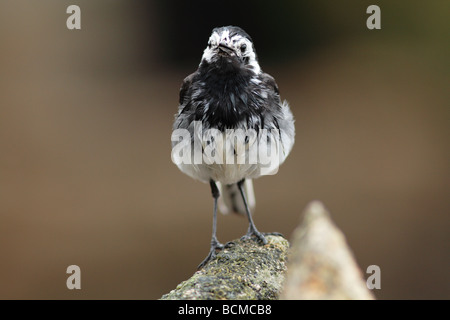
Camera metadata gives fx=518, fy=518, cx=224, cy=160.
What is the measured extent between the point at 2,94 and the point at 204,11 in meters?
3.65

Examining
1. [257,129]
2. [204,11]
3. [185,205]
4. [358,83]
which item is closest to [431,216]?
[358,83]

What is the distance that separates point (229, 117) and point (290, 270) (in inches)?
68.7

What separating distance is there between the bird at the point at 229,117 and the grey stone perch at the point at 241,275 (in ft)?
0.62

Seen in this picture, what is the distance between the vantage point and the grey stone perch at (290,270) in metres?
1.71

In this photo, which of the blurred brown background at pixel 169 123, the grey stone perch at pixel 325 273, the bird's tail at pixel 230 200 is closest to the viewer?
the grey stone perch at pixel 325 273

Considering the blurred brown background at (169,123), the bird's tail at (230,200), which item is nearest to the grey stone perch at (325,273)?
the bird's tail at (230,200)

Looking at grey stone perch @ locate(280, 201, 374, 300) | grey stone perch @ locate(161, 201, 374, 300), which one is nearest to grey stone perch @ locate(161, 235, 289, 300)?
grey stone perch @ locate(161, 201, 374, 300)

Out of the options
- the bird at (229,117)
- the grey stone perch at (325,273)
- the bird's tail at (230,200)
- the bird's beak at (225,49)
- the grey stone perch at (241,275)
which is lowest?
the grey stone perch at (241,275)

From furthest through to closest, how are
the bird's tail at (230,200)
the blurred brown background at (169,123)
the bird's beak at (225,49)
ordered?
the blurred brown background at (169,123) < the bird's tail at (230,200) < the bird's beak at (225,49)

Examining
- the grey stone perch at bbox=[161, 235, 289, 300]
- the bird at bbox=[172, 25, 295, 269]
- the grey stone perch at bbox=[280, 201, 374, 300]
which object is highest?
the bird at bbox=[172, 25, 295, 269]

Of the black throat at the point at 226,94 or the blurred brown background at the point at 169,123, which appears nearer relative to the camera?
the black throat at the point at 226,94

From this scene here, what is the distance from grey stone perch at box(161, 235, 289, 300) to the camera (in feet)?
8.13

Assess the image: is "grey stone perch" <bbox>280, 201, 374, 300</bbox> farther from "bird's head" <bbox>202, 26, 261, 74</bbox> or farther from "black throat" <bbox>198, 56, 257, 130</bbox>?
"bird's head" <bbox>202, 26, 261, 74</bbox>

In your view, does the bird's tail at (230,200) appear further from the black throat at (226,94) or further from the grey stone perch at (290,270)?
the black throat at (226,94)
